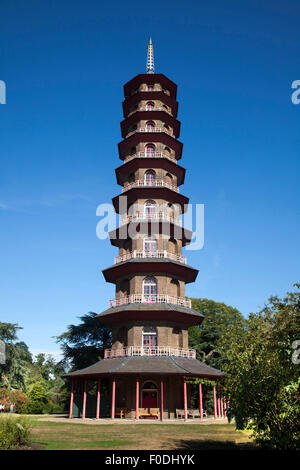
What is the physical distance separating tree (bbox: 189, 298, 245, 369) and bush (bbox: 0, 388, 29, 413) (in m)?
18.1

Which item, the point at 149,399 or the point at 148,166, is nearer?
the point at 149,399

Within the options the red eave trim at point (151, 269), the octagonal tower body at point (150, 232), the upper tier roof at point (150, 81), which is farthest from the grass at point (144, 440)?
the upper tier roof at point (150, 81)

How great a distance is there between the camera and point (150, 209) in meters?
29.9

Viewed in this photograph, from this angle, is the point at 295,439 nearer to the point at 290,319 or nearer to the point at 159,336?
the point at 159,336

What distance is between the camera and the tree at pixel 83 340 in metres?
39.1

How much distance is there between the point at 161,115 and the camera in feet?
109

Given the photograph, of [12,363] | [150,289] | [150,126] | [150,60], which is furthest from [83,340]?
[150,60]

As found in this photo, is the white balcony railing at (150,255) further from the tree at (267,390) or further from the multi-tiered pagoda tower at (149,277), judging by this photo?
the tree at (267,390)

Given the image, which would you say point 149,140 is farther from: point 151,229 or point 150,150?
point 151,229

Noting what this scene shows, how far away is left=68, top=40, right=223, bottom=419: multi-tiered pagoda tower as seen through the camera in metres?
24.0

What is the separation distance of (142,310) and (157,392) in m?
5.69

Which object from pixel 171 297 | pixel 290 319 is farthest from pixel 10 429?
pixel 290 319

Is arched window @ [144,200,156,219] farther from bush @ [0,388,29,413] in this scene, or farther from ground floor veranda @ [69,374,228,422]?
bush @ [0,388,29,413]

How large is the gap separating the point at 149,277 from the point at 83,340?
17363 mm
